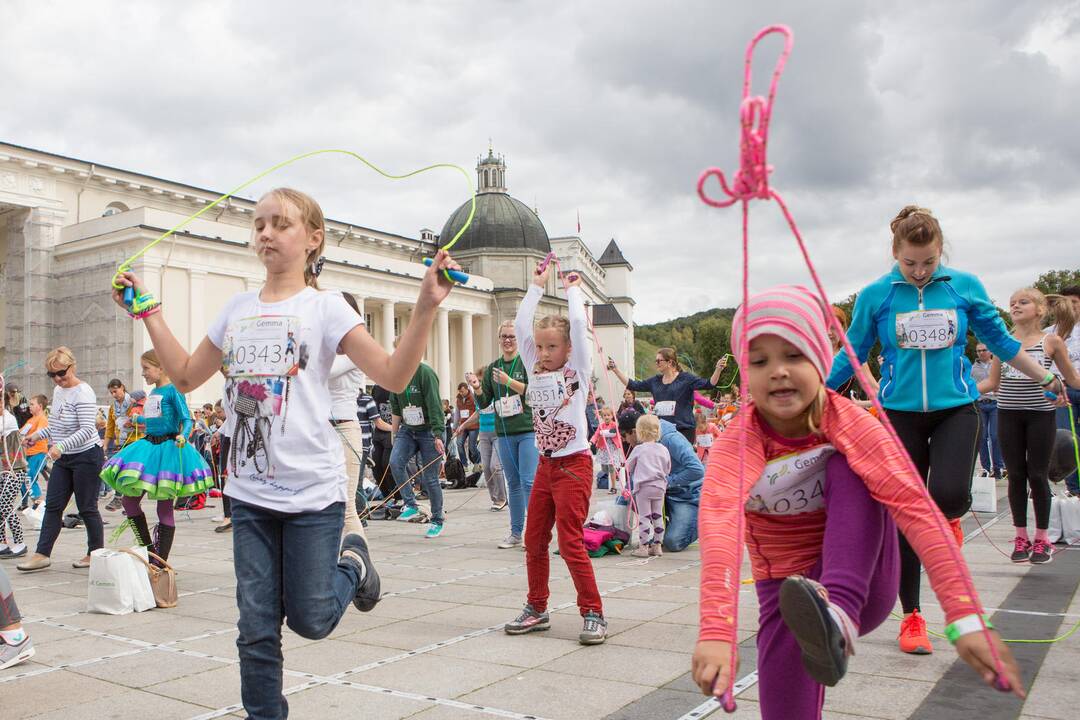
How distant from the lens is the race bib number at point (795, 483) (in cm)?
247

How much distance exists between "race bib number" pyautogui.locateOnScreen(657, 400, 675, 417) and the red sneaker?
606 cm

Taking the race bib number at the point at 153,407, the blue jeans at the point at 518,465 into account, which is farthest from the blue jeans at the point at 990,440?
the race bib number at the point at 153,407

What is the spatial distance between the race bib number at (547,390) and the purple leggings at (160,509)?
3376 millimetres

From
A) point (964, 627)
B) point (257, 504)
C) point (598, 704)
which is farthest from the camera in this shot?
point (598, 704)

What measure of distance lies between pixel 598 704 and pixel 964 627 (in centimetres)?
209

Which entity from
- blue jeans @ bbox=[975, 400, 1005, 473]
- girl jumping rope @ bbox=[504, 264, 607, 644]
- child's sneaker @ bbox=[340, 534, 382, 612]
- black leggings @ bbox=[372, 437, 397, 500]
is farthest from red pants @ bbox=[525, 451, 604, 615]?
blue jeans @ bbox=[975, 400, 1005, 473]

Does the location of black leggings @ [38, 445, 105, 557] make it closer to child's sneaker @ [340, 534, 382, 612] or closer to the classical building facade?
child's sneaker @ [340, 534, 382, 612]

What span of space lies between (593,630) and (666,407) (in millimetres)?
5876

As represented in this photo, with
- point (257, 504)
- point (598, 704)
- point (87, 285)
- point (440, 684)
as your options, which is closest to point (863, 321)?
point (598, 704)

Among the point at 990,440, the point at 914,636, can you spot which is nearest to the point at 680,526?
the point at 914,636

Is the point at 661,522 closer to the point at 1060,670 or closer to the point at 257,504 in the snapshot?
the point at 1060,670

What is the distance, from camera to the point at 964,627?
1944 millimetres

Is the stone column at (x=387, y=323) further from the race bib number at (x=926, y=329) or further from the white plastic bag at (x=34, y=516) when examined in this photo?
the race bib number at (x=926, y=329)

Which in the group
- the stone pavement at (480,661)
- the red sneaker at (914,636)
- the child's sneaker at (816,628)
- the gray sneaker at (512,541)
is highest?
the child's sneaker at (816,628)
